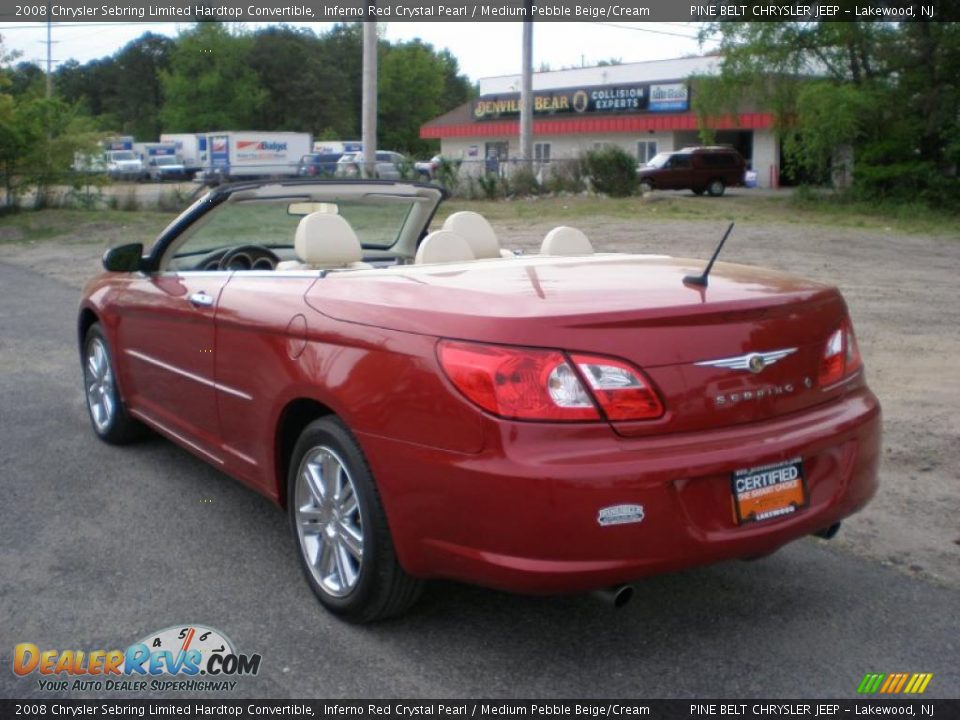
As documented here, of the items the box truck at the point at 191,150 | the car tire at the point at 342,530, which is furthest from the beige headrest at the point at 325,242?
the box truck at the point at 191,150

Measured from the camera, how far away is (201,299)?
4.98m

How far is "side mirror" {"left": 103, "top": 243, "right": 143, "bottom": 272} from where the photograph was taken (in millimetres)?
5820

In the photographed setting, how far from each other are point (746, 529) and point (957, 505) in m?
2.31

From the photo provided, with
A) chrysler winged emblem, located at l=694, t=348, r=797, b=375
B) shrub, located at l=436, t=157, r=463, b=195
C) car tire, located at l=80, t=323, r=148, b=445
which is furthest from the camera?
shrub, located at l=436, t=157, r=463, b=195

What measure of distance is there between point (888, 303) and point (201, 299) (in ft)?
31.1

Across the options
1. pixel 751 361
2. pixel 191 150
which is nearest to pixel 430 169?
pixel 191 150

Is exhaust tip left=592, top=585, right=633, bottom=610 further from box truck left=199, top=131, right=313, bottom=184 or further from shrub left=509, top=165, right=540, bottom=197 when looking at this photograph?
box truck left=199, top=131, right=313, bottom=184

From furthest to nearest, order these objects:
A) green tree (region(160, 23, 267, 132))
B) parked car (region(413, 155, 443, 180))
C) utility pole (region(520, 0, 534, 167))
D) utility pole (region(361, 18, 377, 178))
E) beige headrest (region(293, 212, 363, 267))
Answer: green tree (region(160, 23, 267, 132)) < utility pole (region(520, 0, 534, 167)) < parked car (region(413, 155, 443, 180)) < utility pole (region(361, 18, 377, 178)) < beige headrest (region(293, 212, 363, 267))

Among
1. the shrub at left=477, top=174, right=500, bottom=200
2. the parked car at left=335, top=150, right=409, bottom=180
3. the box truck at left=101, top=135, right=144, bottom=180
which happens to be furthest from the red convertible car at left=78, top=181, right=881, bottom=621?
the box truck at left=101, top=135, right=144, bottom=180

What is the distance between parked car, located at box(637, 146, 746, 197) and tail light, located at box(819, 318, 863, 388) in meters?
36.9

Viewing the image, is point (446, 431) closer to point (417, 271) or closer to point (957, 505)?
point (417, 271)

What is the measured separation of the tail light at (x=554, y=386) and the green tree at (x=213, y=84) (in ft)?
277

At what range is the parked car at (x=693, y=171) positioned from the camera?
40688 mm

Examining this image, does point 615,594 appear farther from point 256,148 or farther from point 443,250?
point 256,148
